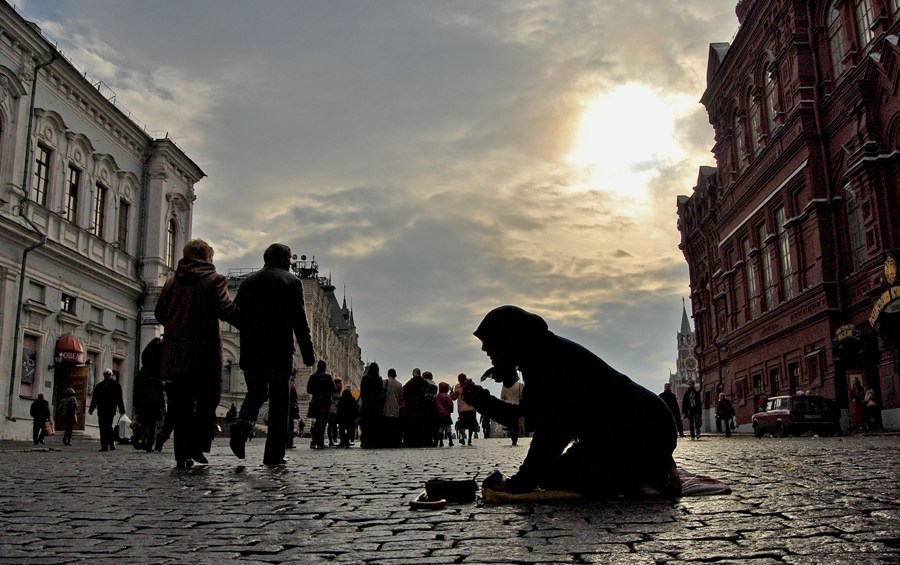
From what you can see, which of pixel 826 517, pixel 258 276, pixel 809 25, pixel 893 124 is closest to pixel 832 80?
pixel 809 25

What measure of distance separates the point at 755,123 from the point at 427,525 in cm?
3960

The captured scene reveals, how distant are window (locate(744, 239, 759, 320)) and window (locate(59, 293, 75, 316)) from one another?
2991cm

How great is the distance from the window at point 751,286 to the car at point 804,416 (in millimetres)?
11812

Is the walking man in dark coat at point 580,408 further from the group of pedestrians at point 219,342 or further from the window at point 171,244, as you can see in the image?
the window at point 171,244

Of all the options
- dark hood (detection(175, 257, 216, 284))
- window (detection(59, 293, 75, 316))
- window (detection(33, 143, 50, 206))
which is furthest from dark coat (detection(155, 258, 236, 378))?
window (detection(59, 293, 75, 316))

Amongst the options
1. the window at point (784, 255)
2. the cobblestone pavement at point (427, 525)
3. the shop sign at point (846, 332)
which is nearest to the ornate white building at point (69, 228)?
the cobblestone pavement at point (427, 525)

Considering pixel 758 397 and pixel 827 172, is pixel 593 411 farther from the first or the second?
pixel 758 397

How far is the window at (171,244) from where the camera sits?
4012 centimetres

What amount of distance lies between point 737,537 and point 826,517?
2.78 feet

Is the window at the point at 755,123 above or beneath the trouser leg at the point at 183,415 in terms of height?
above

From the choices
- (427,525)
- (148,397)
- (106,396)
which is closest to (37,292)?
(106,396)

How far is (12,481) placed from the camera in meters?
7.71

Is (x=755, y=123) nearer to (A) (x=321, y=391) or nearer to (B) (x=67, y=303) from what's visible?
(A) (x=321, y=391)

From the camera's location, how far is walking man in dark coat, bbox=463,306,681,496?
5078 millimetres
